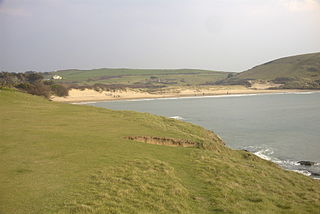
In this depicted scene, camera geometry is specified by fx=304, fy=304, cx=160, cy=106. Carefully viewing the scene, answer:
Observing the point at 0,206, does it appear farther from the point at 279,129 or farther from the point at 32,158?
the point at 279,129

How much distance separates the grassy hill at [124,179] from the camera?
1030 centimetres

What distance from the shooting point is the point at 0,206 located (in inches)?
371

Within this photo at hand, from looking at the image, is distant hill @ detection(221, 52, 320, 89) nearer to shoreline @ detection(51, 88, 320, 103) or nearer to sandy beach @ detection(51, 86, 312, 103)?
shoreline @ detection(51, 88, 320, 103)

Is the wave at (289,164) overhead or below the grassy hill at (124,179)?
below

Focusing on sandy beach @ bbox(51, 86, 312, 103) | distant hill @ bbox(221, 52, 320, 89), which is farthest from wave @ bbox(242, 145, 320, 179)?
distant hill @ bbox(221, 52, 320, 89)

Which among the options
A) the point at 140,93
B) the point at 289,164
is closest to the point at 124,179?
the point at 289,164

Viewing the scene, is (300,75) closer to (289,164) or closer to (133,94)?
(133,94)

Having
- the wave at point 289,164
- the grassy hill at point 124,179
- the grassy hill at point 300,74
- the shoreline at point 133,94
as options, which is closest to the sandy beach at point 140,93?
the shoreline at point 133,94

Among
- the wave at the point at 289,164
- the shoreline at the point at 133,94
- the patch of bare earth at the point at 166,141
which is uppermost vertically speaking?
the patch of bare earth at the point at 166,141

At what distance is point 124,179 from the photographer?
40.9ft

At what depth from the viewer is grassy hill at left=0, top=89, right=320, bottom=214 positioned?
10305 millimetres

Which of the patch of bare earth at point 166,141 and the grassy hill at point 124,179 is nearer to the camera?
the grassy hill at point 124,179

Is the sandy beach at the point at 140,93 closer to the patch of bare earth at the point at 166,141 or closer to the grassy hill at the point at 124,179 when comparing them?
the patch of bare earth at the point at 166,141

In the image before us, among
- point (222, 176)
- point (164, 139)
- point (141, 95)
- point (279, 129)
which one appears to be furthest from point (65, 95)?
point (222, 176)
